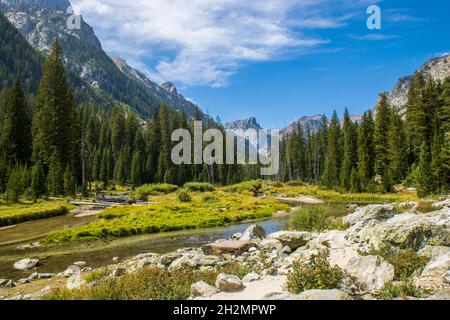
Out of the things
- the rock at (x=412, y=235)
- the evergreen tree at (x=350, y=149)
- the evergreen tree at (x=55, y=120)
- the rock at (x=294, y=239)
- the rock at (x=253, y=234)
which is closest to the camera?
the rock at (x=412, y=235)

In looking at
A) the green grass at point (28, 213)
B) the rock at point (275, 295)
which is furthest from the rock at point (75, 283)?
the green grass at point (28, 213)

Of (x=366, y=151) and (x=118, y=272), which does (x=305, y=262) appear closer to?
(x=118, y=272)

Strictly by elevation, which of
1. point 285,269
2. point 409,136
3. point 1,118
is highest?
point 1,118

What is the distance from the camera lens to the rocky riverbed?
7.47 m

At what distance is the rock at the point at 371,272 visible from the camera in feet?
25.3

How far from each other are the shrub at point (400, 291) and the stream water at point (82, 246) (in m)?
11.4

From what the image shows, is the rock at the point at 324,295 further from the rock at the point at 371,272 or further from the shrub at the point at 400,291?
the rock at the point at 371,272

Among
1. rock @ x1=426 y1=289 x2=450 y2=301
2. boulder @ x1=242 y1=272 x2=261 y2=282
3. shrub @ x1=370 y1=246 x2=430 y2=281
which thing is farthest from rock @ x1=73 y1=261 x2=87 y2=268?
rock @ x1=426 y1=289 x2=450 y2=301

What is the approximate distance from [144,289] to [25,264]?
867 cm

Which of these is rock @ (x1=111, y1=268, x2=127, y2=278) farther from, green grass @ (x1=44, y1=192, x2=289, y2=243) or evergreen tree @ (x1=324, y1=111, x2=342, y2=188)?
evergreen tree @ (x1=324, y1=111, x2=342, y2=188)

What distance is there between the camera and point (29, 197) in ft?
131
